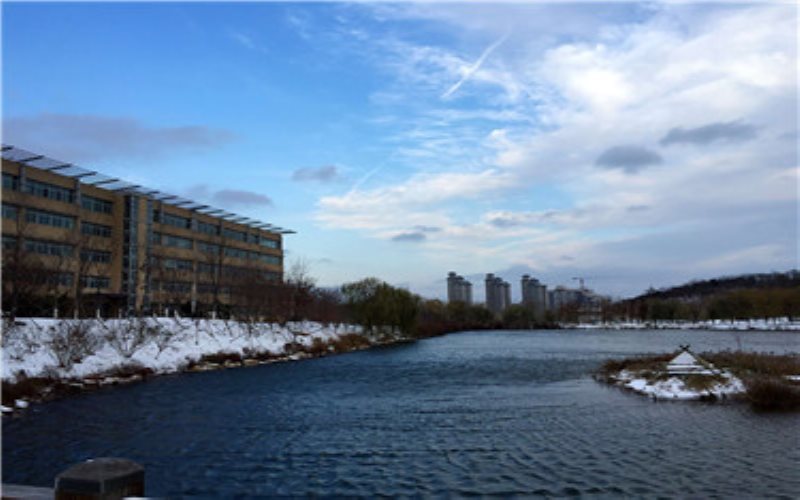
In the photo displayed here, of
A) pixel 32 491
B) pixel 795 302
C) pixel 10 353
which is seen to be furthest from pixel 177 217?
pixel 795 302

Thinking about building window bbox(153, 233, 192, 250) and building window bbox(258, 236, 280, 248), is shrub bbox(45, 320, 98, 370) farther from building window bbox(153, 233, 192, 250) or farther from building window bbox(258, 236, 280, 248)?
building window bbox(258, 236, 280, 248)

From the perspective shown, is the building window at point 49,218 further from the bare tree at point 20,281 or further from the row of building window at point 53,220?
the bare tree at point 20,281

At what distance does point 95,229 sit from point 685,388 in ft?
243

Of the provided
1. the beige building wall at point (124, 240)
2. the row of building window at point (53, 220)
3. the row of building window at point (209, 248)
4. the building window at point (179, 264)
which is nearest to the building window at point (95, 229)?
the row of building window at point (53, 220)

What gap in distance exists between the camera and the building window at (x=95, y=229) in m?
75.9

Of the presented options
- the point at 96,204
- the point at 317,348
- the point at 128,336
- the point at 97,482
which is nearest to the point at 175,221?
the point at 96,204

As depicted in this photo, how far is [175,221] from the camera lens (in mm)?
94062

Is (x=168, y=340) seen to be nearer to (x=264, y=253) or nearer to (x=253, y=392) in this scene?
(x=253, y=392)

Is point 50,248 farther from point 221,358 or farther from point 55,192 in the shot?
point 221,358

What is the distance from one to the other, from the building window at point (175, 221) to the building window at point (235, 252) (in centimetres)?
903

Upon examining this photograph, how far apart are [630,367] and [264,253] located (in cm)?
9404

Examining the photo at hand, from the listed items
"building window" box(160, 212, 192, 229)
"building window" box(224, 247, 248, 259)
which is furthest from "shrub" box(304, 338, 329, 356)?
"building window" box(224, 247, 248, 259)

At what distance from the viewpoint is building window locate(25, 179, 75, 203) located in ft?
225

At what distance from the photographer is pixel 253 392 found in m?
31.5
